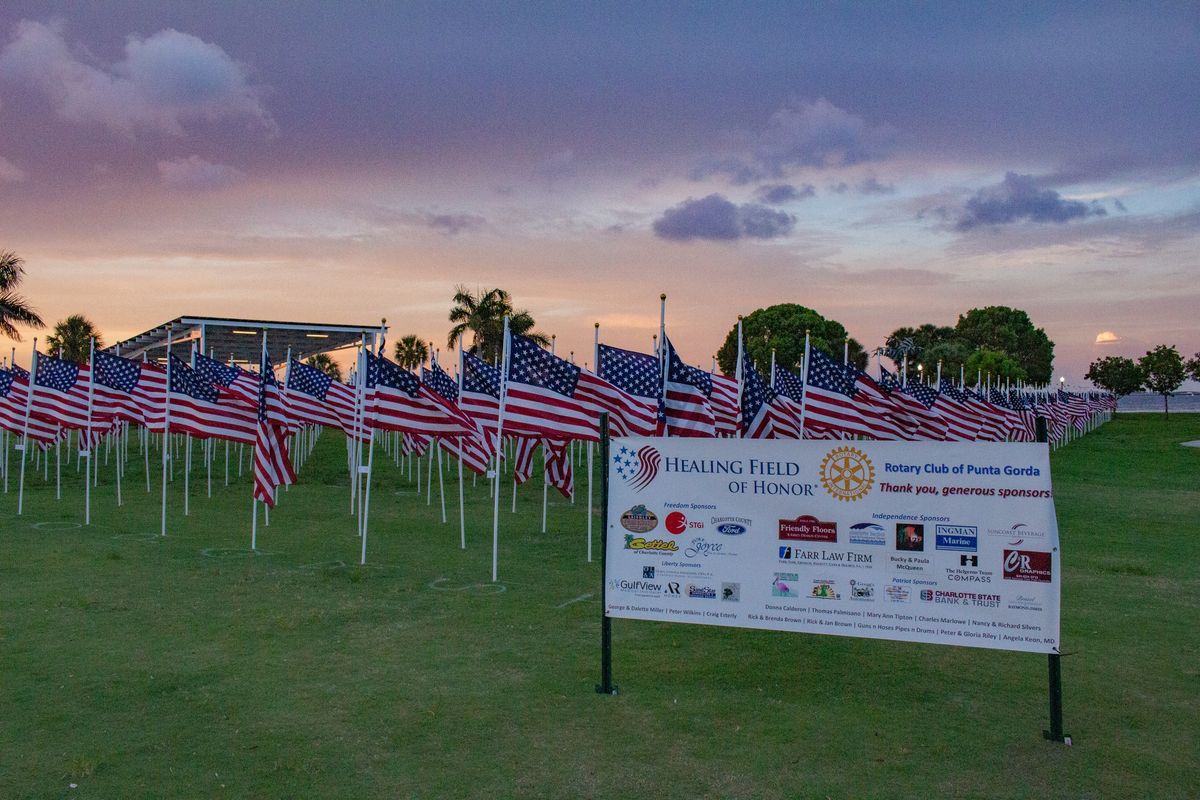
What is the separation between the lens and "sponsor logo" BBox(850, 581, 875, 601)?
8375 mm

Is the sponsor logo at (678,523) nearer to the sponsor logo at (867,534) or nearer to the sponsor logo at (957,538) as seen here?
the sponsor logo at (867,534)

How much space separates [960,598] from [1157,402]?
157020 millimetres

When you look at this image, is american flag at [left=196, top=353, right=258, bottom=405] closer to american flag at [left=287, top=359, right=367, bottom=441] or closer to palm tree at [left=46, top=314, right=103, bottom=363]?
american flag at [left=287, top=359, right=367, bottom=441]

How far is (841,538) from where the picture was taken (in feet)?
27.9

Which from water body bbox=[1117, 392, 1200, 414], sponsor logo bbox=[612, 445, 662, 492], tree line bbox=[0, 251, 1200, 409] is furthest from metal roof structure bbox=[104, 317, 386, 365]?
water body bbox=[1117, 392, 1200, 414]

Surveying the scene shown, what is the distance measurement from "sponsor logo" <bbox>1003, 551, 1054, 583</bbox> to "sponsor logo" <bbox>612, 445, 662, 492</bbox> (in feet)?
10.2

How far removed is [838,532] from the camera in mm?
8500

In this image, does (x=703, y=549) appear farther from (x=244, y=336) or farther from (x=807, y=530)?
(x=244, y=336)

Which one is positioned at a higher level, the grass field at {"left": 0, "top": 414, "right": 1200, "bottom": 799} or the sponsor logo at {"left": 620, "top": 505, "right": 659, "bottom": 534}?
the sponsor logo at {"left": 620, "top": 505, "right": 659, "bottom": 534}

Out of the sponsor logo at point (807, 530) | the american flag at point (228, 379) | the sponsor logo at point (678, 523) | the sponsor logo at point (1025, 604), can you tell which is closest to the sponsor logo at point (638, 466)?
the sponsor logo at point (678, 523)

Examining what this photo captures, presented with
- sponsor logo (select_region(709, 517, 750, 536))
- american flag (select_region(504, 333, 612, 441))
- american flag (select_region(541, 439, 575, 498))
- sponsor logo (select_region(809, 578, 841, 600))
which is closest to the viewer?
sponsor logo (select_region(809, 578, 841, 600))

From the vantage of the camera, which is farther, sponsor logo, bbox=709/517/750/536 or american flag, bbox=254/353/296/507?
american flag, bbox=254/353/296/507

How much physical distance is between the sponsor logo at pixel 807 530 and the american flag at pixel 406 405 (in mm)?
9151

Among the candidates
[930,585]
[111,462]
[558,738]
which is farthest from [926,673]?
[111,462]
